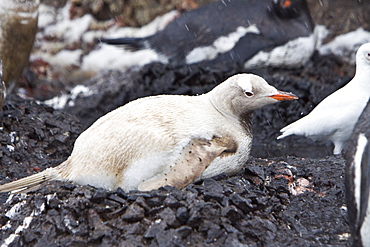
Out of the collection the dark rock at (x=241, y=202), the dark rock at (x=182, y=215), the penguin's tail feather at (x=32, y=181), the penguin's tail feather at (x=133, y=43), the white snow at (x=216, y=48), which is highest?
the dark rock at (x=241, y=202)

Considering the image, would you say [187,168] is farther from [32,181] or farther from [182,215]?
[32,181]

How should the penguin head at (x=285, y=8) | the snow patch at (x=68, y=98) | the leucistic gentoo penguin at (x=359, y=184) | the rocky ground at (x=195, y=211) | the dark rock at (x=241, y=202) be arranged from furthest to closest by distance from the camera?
the penguin head at (x=285, y=8) < the snow patch at (x=68, y=98) < the dark rock at (x=241, y=202) < the rocky ground at (x=195, y=211) < the leucistic gentoo penguin at (x=359, y=184)

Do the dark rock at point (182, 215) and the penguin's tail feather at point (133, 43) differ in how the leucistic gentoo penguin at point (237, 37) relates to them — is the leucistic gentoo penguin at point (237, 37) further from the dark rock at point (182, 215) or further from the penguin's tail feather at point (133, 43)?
the dark rock at point (182, 215)

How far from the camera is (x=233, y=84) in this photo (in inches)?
179

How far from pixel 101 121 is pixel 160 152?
0.62m

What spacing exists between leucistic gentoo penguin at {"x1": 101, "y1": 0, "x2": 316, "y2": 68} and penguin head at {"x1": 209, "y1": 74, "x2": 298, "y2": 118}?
4367mm

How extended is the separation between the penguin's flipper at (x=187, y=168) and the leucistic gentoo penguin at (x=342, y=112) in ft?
6.83

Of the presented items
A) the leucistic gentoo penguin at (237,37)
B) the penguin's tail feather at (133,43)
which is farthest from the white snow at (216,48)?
the penguin's tail feather at (133,43)

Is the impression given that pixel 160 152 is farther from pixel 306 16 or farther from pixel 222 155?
pixel 306 16

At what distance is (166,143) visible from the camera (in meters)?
4.21

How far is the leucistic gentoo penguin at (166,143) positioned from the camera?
4.21 meters

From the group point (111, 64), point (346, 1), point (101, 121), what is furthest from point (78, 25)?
point (101, 121)

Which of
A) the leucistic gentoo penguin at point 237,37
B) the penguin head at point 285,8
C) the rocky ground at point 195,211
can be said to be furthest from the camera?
the penguin head at point 285,8

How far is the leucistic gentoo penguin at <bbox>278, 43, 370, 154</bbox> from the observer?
5898 millimetres
